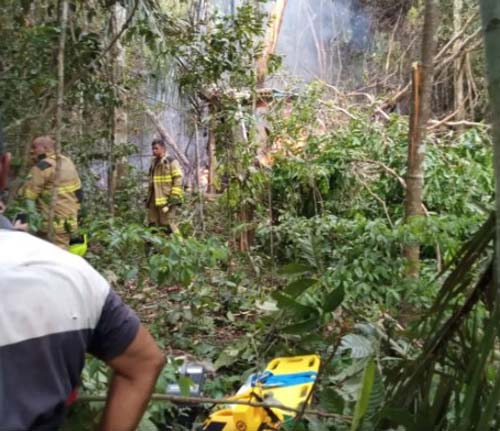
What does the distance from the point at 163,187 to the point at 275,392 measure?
4871 mm

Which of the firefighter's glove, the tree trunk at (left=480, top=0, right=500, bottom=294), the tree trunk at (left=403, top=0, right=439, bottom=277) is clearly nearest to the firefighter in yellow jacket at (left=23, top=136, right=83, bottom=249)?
the firefighter's glove

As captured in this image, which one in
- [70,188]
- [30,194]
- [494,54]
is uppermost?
[494,54]

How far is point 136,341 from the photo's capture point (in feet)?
3.61

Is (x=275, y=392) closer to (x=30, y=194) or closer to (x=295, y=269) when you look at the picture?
(x=295, y=269)

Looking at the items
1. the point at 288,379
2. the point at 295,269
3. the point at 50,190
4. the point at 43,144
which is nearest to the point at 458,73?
the point at 43,144

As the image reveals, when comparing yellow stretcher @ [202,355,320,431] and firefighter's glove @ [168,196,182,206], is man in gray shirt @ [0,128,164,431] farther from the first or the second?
firefighter's glove @ [168,196,182,206]

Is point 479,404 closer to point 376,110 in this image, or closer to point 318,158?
point 318,158

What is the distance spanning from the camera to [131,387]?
3.67 feet

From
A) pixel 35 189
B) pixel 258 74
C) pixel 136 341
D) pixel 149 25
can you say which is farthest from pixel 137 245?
pixel 258 74

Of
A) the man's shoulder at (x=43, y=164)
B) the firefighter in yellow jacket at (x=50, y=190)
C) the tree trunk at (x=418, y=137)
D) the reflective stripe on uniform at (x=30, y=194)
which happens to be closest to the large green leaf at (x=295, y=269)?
the firefighter in yellow jacket at (x=50, y=190)

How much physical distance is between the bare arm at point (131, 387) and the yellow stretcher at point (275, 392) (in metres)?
0.96

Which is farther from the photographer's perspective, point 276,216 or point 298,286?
point 276,216

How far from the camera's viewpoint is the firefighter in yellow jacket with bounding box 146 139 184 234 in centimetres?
696

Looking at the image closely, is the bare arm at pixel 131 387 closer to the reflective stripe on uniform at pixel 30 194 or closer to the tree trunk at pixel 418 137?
the reflective stripe on uniform at pixel 30 194
